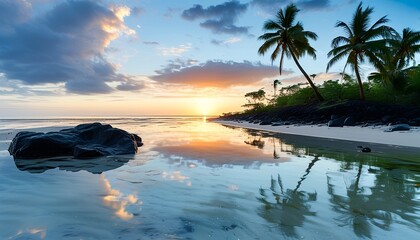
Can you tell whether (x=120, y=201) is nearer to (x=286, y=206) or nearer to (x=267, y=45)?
(x=286, y=206)

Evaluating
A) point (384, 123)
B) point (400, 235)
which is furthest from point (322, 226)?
point (384, 123)

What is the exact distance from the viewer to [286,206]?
390 centimetres

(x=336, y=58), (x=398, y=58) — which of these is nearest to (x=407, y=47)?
(x=398, y=58)

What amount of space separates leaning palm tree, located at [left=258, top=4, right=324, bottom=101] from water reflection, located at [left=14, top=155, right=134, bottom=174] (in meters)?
26.3

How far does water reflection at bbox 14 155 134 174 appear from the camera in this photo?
21.8ft

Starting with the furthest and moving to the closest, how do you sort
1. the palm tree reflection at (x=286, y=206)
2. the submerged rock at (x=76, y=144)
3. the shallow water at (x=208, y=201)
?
1. the submerged rock at (x=76, y=144)
2. the palm tree reflection at (x=286, y=206)
3. the shallow water at (x=208, y=201)

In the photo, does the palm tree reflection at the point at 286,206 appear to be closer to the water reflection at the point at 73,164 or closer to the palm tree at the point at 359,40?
the water reflection at the point at 73,164

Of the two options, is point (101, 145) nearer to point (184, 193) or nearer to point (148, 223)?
point (184, 193)

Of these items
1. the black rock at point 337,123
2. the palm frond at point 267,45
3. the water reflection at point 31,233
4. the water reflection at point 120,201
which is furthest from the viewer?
the palm frond at point 267,45

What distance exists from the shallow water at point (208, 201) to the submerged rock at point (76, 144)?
150 cm

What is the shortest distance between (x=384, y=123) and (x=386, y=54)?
9222 millimetres

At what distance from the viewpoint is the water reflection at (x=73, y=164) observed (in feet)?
21.8

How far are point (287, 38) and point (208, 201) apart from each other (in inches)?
1157

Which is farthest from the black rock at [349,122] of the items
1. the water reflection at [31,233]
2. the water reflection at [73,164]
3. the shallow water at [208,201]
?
the water reflection at [31,233]
